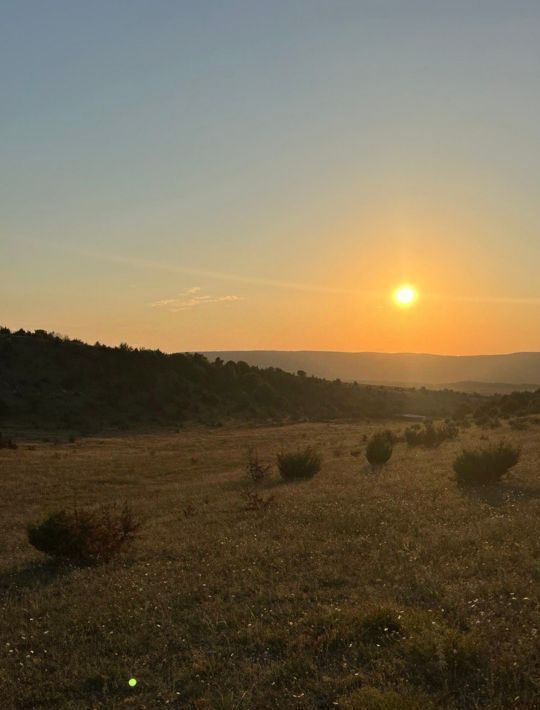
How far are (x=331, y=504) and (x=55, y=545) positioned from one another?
20.9ft

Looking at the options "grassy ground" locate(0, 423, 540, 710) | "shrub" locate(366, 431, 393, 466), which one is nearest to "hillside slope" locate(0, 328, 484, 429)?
"shrub" locate(366, 431, 393, 466)

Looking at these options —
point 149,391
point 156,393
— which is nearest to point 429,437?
point 156,393

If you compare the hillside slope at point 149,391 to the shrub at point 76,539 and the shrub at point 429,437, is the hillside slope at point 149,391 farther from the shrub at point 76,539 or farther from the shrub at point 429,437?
the shrub at point 76,539

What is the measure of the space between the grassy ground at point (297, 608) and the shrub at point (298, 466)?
5.70 meters

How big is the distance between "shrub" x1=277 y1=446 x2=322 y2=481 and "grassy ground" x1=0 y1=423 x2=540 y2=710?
5.70m

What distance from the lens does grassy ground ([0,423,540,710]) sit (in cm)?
566

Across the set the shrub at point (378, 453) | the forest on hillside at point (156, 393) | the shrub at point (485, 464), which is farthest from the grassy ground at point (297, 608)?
the forest on hillside at point (156, 393)

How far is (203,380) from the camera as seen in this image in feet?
228

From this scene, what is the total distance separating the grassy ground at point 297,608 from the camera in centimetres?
566

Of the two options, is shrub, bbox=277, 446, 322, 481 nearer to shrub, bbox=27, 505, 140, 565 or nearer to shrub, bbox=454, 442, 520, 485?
shrub, bbox=454, 442, 520, 485

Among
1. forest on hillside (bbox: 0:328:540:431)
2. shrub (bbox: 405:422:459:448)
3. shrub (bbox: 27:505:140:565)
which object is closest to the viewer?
shrub (bbox: 27:505:140:565)

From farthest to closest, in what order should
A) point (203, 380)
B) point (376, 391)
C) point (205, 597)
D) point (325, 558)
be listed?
point (376, 391) < point (203, 380) < point (325, 558) < point (205, 597)

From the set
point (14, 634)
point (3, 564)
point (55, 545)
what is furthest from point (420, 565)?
point (3, 564)

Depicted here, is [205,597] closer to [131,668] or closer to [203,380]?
[131,668]
